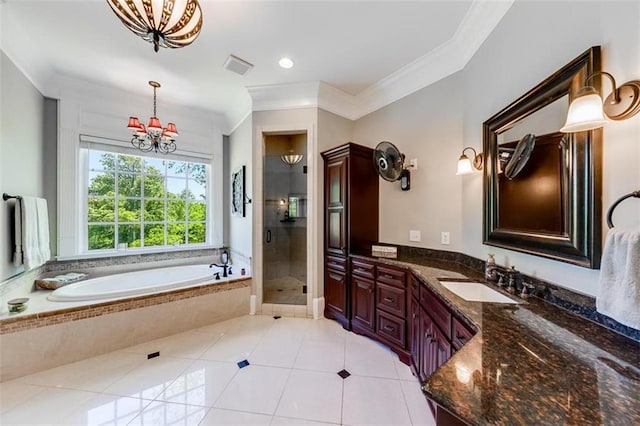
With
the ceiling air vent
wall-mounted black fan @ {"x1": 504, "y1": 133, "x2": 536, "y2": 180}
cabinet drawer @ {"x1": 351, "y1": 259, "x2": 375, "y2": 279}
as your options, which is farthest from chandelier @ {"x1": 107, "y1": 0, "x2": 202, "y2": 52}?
cabinet drawer @ {"x1": 351, "y1": 259, "x2": 375, "y2": 279}

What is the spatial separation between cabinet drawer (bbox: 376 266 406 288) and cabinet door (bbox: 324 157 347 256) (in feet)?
1.64

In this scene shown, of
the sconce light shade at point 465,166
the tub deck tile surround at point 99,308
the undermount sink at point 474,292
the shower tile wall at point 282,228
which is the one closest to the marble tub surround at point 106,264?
the tub deck tile surround at point 99,308

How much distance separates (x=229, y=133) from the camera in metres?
3.98

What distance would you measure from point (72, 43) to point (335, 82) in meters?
2.60

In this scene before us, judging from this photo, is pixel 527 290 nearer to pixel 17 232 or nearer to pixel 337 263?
pixel 337 263

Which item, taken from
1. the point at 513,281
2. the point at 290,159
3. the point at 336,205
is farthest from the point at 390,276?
the point at 290,159

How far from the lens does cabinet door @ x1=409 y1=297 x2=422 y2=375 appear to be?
5.86ft

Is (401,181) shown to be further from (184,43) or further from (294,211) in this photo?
(184,43)

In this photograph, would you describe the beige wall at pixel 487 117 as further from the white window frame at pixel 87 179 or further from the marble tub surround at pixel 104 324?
the white window frame at pixel 87 179

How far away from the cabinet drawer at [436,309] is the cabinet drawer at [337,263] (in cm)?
102

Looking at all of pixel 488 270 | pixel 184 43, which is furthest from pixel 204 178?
pixel 488 270

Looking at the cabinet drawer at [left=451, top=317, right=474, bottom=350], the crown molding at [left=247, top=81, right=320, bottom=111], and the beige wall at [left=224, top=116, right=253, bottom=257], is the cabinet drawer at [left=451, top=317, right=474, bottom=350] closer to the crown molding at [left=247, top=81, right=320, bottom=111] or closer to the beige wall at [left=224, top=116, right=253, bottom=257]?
the beige wall at [left=224, top=116, right=253, bottom=257]

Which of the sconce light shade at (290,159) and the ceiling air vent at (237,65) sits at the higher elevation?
the ceiling air vent at (237,65)

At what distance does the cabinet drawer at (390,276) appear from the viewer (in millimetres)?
2047
